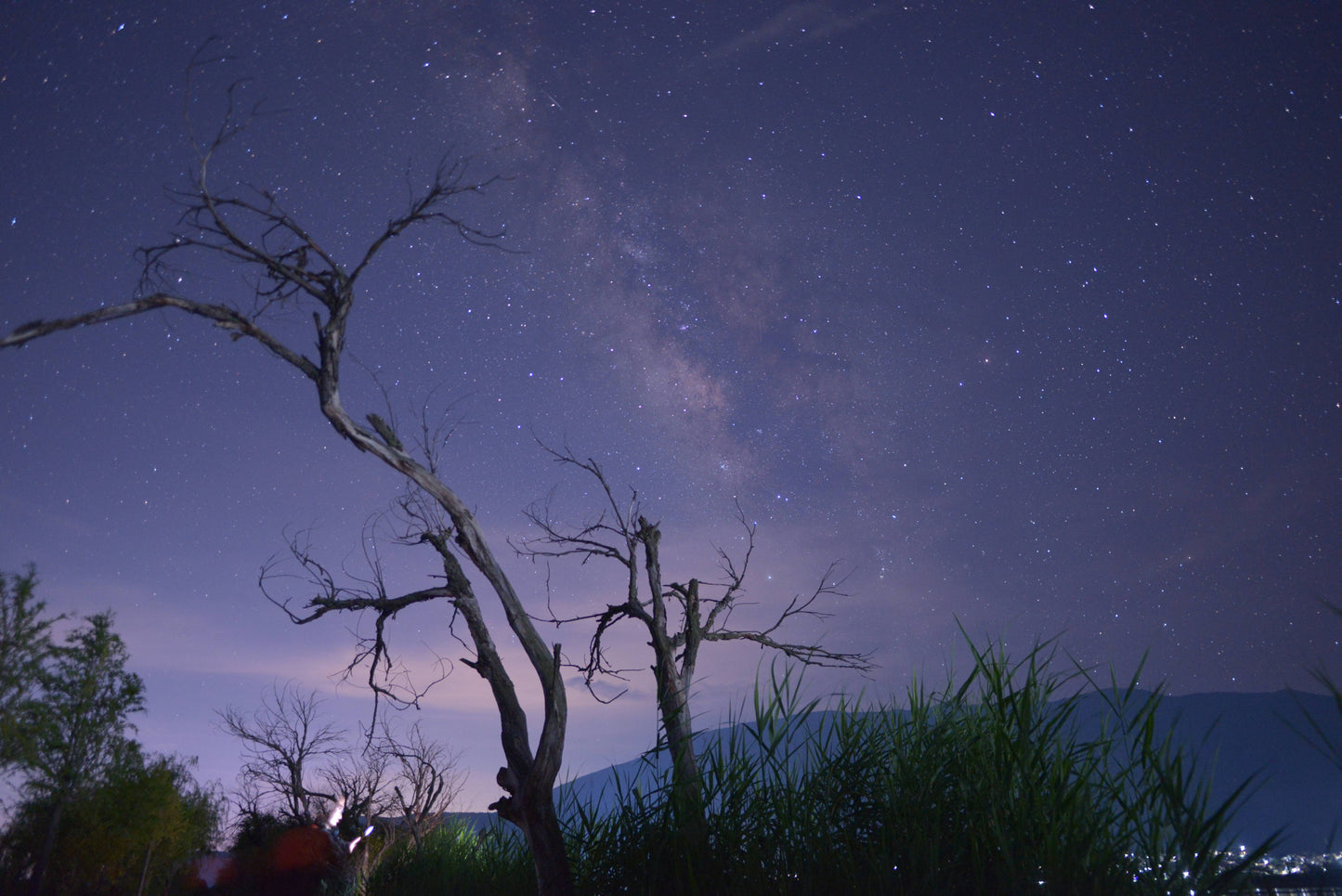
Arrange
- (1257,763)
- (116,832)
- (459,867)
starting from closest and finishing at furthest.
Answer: (459,867) < (116,832) < (1257,763)

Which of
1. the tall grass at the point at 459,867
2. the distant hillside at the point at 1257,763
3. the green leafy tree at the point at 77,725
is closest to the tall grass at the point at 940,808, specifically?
the distant hillside at the point at 1257,763

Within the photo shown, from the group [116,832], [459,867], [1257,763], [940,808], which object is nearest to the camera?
[940,808]

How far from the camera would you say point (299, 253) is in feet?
22.9

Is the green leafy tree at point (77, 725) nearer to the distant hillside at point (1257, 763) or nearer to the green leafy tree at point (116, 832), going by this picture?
the green leafy tree at point (116, 832)

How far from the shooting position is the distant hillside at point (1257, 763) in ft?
9.96

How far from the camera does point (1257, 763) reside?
466ft

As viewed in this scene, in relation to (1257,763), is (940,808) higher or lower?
higher

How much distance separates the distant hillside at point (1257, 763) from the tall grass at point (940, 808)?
17 centimetres

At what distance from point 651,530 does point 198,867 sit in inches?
1409

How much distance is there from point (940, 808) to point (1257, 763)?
180 metres

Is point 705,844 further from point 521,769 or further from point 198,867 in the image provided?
point 198,867

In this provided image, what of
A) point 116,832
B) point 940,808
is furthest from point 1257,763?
point 940,808

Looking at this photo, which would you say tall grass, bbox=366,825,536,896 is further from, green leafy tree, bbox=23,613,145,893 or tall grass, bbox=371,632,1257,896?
green leafy tree, bbox=23,613,145,893

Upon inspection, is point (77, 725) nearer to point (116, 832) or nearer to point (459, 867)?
point (116, 832)
